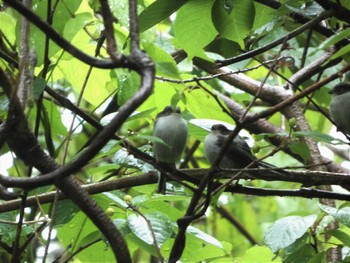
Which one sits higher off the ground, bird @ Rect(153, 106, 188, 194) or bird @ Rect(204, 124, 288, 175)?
bird @ Rect(153, 106, 188, 194)

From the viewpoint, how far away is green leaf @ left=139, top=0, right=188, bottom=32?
1.82m

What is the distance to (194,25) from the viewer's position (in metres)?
1.92

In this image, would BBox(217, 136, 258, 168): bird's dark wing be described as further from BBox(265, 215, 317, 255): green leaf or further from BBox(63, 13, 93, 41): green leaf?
BBox(63, 13, 93, 41): green leaf

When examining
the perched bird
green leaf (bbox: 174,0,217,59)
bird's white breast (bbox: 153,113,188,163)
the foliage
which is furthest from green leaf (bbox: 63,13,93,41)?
the perched bird

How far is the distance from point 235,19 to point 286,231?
1.97ft

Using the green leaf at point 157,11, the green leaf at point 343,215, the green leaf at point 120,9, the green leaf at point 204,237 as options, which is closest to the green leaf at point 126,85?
the green leaf at point 120,9

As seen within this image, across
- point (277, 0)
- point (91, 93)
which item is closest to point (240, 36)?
point (277, 0)

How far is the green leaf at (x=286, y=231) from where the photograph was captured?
193 centimetres

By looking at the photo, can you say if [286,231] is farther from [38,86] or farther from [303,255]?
[38,86]

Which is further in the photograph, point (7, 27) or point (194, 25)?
point (7, 27)

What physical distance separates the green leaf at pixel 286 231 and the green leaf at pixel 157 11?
0.68 metres

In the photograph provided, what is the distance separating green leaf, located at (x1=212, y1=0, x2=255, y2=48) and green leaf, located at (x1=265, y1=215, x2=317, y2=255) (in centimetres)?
54

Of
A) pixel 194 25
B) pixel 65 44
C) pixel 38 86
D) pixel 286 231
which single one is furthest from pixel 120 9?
pixel 65 44

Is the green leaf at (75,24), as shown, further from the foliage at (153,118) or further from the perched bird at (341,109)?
the perched bird at (341,109)
